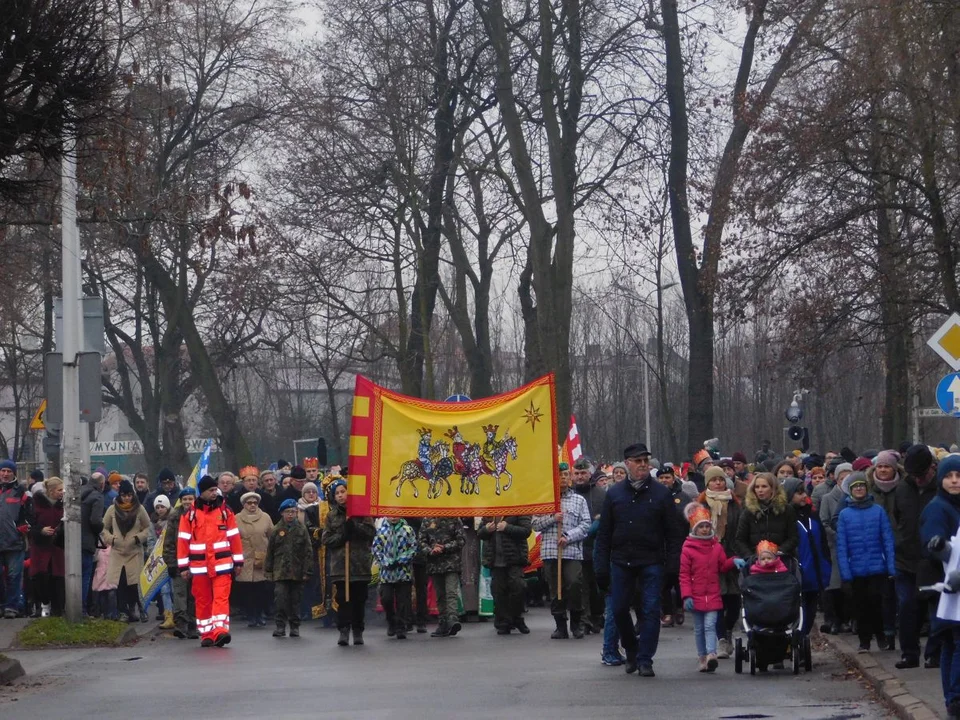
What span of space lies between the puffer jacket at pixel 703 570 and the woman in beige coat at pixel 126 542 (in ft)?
31.1

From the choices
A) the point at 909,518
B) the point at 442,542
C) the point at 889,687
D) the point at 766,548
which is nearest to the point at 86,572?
the point at 442,542

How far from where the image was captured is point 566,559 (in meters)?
17.3

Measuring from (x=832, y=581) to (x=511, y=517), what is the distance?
3589mm

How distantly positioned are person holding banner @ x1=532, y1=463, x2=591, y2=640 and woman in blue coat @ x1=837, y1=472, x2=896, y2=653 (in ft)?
12.0

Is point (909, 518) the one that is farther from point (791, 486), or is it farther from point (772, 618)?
point (772, 618)

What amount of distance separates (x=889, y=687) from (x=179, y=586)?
10625mm

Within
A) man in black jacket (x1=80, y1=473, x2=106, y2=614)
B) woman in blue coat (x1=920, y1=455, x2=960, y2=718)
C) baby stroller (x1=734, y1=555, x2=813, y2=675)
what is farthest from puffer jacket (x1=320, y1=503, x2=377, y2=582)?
woman in blue coat (x1=920, y1=455, x2=960, y2=718)

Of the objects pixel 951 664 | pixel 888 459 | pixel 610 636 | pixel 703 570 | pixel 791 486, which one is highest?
pixel 888 459

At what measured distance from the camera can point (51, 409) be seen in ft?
61.5

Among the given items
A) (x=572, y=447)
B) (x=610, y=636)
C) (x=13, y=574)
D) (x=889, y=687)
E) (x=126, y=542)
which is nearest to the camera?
(x=889, y=687)

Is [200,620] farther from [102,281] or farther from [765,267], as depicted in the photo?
[102,281]

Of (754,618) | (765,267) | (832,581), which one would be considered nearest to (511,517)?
(832,581)

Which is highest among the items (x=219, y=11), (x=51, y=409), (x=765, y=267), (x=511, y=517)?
(x=219, y=11)

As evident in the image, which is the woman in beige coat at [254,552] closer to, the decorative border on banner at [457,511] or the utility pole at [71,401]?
the utility pole at [71,401]
